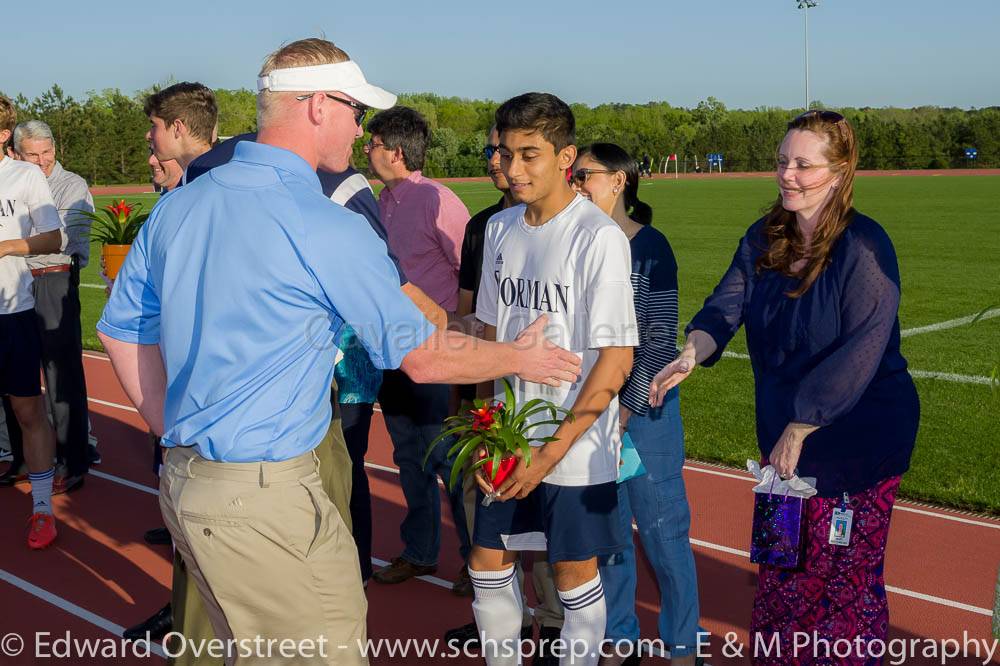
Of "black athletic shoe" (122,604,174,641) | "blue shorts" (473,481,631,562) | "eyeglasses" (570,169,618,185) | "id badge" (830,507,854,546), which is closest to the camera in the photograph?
"id badge" (830,507,854,546)

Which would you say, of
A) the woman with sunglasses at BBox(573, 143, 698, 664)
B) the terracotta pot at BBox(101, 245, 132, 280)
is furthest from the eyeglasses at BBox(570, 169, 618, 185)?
the terracotta pot at BBox(101, 245, 132, 280)

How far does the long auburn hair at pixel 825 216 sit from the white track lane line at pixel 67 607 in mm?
3249

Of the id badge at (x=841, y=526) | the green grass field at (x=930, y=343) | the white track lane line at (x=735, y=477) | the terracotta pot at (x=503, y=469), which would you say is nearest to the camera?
the id badge at (x=841, y=526)

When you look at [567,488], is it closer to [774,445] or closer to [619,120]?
[774,445]

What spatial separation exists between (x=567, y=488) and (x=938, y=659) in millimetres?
2007

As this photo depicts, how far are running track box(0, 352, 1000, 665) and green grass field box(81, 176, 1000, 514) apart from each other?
0.67m

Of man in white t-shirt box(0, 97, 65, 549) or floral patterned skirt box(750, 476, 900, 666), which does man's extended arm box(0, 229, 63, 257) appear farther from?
floral patterned skirt box(750, 476, 900, 666)

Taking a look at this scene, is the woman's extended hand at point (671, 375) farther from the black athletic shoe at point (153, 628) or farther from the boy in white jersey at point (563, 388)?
the black athletic shoe at point (153, 628)

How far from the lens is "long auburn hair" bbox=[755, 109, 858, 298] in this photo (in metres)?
3.20

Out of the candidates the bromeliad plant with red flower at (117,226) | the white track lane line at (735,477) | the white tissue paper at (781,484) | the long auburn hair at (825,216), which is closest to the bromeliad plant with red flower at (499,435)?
the white tissue paper at (781,484)

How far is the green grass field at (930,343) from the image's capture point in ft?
23.4

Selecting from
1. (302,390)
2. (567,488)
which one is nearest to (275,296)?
(302,390)

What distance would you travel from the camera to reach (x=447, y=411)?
5.24 m

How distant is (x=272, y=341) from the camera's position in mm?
2582
